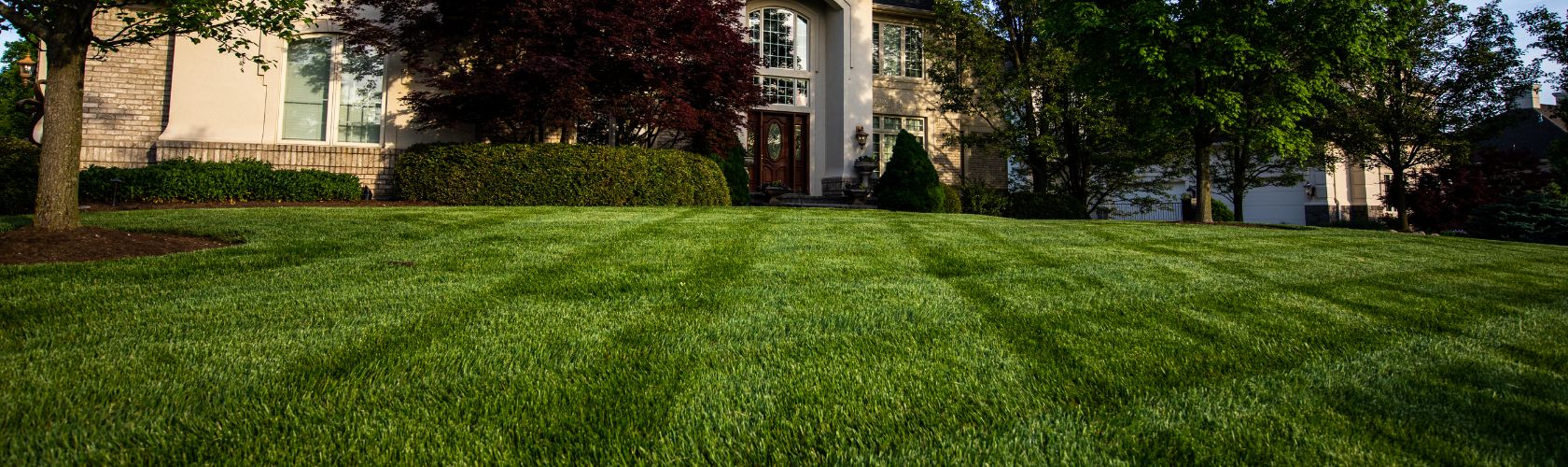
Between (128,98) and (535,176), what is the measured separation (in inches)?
292

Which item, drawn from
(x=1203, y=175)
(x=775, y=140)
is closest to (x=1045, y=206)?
(x=1203, y=175)

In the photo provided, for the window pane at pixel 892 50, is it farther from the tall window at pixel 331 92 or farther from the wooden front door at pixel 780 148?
the tall window at pixel 331 92

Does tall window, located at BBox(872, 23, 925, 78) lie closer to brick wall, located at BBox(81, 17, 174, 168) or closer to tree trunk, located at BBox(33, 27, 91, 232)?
brick wall, located at BBox(81, 17, 174, 168)

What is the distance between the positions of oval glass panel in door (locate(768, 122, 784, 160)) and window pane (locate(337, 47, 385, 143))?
7.70m

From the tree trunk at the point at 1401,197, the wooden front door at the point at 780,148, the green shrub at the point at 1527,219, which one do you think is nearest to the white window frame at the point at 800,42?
the wooden front door at the point at 780,148

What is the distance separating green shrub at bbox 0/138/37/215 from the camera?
6.79 m

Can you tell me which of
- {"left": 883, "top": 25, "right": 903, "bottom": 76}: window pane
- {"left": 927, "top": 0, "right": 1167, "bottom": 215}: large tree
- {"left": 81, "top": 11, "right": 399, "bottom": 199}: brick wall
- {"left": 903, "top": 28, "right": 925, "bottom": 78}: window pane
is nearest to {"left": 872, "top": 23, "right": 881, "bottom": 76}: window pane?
{"left": 883, "top": 25, "right": 903, "bottom": 76}: window pane

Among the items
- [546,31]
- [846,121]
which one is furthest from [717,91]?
[846,121]

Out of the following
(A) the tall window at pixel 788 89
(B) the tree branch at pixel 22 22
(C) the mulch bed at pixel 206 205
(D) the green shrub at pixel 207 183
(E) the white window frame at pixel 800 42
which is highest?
(E) the white window frame at pixel 800 42

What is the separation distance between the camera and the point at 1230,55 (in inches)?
381

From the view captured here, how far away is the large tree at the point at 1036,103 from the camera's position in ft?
43.0

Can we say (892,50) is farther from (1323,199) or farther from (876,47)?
(1323,199)

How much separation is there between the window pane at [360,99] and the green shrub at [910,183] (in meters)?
9.17

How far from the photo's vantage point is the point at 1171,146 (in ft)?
43.0
